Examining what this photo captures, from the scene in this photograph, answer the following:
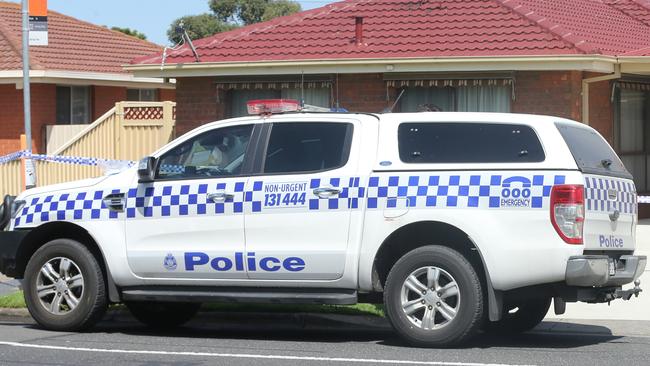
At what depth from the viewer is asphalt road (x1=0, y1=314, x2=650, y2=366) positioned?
8672 millimetres

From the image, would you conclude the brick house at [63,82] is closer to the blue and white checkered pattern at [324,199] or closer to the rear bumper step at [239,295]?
the blue and white checkered pattern at [324,199]

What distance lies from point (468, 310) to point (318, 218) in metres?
1.33

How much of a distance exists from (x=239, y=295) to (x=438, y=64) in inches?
306

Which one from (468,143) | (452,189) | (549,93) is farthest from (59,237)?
(549,93)

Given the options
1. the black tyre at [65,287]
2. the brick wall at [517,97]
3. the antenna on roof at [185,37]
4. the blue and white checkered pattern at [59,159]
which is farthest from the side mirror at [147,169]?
the antenna on roof at [185,37]

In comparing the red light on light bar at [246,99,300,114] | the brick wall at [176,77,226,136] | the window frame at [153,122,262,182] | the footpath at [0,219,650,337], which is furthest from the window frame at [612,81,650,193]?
the window frame at [153,122,262,182]

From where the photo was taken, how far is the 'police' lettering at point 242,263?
9.40 meters

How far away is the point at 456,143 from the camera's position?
9.20m

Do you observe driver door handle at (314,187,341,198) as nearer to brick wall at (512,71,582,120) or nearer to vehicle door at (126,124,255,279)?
vehicle door at (126,124,255,279)

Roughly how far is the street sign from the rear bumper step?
17.9 feet

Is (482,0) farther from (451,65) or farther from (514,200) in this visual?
(514,200)

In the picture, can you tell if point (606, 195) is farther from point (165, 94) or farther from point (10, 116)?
point (165, 94)

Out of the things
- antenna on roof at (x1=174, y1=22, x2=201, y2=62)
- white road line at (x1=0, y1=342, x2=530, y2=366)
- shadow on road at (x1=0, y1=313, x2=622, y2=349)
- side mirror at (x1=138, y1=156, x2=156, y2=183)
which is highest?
antenna on roof at (x1=174, y1=22, x2=201, y2=62)

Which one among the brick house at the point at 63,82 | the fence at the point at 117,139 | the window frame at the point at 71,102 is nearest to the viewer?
the fence at the point at 117,139
